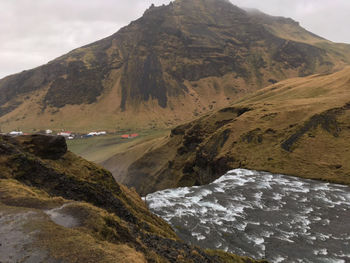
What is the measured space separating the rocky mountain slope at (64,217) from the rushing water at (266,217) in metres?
4.10

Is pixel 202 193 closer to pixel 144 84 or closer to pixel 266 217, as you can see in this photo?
pixel 266 217

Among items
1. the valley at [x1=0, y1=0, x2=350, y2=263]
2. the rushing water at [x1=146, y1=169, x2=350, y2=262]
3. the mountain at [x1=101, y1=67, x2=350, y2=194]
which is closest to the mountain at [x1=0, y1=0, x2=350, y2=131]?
the valley at [x1=0, y1=0, x2=350, y2=263]

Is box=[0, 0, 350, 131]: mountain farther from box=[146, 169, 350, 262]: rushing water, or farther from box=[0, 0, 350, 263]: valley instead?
A: box=[146, 169, 350, 262]: rushing water

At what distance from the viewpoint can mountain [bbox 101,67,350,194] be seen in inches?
1189

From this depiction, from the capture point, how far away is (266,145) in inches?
1405

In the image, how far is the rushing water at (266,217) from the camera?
15781mm

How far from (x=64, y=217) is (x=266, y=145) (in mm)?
31764

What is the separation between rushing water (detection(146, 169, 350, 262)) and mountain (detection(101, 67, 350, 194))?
405 cm

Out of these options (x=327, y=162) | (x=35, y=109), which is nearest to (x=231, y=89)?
(x=35, y=109)

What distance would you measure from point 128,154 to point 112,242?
63.3 meters

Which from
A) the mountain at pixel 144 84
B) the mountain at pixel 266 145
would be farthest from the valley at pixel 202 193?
the mountain at pixel 144 84

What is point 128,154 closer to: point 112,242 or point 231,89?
point 112,242

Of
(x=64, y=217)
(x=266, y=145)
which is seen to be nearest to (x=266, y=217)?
(x=64, y=217)

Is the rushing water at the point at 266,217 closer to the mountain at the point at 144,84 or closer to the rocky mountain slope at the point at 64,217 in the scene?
the rocky mountain slope at the point at 64,217
